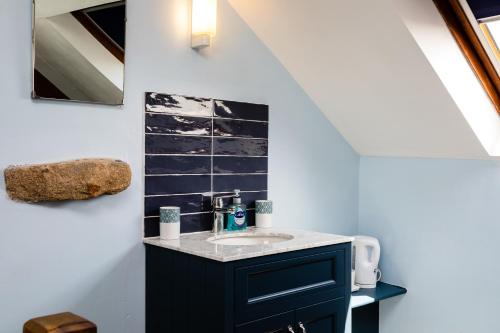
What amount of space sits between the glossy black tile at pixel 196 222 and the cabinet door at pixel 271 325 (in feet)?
1.97

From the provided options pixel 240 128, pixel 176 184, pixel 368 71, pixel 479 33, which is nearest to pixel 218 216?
pixel 176 184

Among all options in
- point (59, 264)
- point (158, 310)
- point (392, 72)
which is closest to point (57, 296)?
point (59, 264)

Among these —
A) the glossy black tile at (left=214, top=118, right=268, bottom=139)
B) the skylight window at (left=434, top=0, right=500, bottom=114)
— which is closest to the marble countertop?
the glossy black tile at (left=214, top=118, right=268, bottom=139)

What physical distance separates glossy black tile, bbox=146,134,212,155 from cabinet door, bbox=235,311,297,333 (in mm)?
842

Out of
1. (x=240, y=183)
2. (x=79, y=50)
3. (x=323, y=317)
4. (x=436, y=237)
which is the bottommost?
(x=323, y=317)

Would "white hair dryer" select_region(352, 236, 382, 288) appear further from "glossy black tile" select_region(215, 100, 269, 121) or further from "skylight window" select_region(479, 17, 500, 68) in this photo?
"skylight window" select_region(479, 17, 500, 68)

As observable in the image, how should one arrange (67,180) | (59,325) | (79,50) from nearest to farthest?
(59,325), (67,180), (79,50)

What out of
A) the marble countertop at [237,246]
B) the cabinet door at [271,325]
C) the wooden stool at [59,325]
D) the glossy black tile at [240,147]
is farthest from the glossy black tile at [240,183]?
the wooden stool at [59,325]

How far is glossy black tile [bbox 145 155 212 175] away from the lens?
7.57 feet

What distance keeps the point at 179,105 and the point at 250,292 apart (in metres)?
0.92

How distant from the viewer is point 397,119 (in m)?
2.81

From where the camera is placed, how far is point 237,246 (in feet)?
6.97

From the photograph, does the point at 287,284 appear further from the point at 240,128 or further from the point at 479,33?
the point at 479,33

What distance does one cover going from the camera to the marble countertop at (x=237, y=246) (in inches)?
77.2
